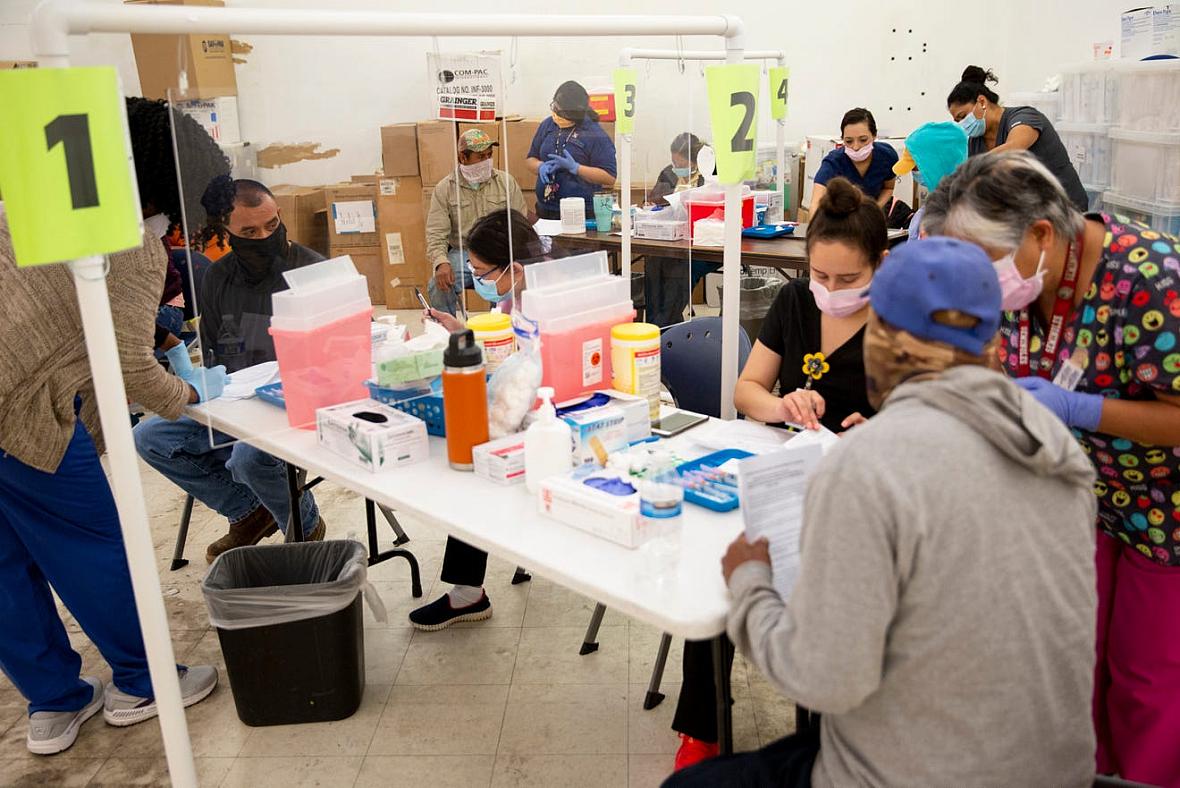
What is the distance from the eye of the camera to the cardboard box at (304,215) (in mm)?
2055

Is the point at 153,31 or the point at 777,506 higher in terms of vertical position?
the point at 153,31

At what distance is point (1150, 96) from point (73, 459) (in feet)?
13.4

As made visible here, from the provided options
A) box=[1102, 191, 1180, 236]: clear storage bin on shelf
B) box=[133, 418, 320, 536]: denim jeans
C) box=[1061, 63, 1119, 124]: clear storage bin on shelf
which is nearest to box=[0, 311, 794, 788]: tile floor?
box=[133, 418, 320, 536]: denim jeans

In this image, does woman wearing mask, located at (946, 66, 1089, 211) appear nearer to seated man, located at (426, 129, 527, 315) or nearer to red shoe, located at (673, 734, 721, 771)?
seated man, located at (426, 129, 527, 315)

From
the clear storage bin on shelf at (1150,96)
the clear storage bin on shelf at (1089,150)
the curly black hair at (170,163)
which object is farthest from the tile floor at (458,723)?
the clear storage bin on shelf at (1089,150)

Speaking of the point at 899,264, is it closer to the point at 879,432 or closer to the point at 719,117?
the point at 879,432

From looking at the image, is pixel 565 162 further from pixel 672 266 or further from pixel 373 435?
pixel 373 435

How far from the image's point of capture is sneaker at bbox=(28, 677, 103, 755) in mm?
2254

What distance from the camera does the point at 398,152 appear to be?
115 inches

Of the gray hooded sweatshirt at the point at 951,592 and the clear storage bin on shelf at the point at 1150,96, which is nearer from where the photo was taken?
the gray hooded sweatshirt at the point at 951,592

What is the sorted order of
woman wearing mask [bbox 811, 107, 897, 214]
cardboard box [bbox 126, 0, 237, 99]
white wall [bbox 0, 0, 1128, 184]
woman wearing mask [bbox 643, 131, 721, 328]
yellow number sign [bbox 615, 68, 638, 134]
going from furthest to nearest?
1. white wall [bbox 0, 0, 1128, 184]
2. woman wearing mask [bbox 811, 107, 897, 214]
3. woman wearing mask [bbox 643, 131, 721, 328]
4. yellow number sign [bbox 615, 68, 638, 134]
5. cardboard box [bbox 126, 0, 237, 99]

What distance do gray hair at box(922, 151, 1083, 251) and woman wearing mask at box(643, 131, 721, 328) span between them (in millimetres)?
1900

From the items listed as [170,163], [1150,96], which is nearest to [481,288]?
[170,163]

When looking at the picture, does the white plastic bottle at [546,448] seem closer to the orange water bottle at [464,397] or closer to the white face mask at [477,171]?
the orange water bottle at [464,397]
